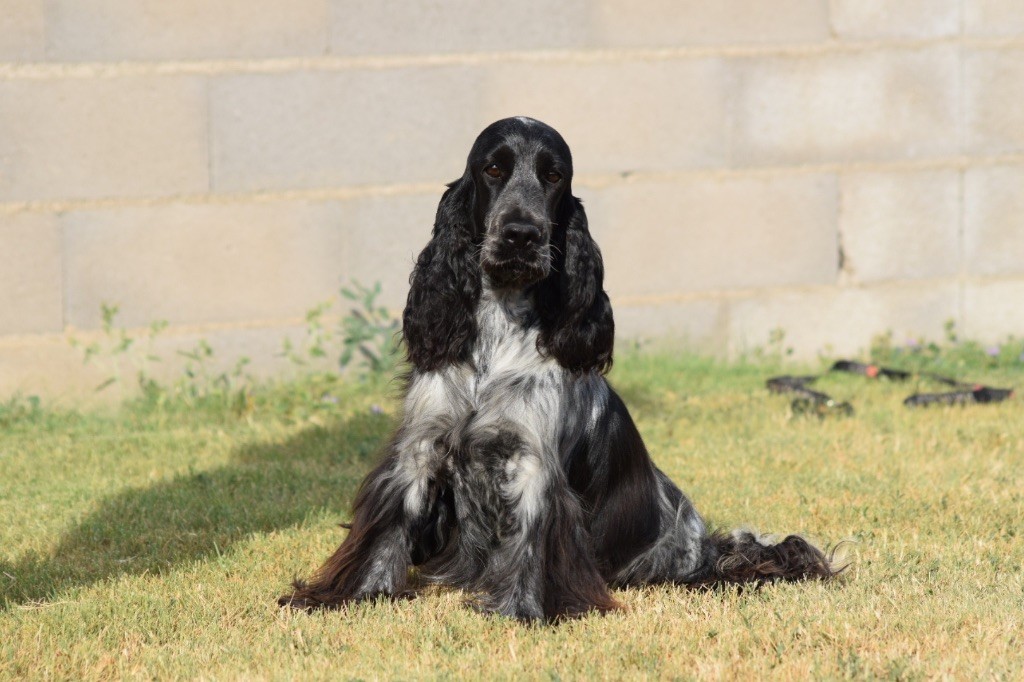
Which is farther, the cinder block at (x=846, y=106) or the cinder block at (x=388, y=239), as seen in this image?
the cinder block at (x=846, y=106)

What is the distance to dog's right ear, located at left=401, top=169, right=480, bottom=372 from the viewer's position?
4.27 m

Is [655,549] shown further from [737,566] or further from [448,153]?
[448,153]

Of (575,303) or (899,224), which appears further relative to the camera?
(899,224)

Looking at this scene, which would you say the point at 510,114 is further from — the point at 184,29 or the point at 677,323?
the point at 184,29

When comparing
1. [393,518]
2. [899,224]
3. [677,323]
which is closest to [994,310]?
[899,224]

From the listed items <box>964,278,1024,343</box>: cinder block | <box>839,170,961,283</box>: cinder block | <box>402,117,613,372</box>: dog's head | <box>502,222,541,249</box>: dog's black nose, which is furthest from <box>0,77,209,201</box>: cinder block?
Result: <box>964,278,1024,343</box>: cinder block

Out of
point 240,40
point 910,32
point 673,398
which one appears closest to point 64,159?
point 240,40

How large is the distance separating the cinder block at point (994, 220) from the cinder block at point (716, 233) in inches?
39.3

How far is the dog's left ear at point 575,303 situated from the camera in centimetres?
421

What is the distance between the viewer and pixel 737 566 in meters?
4.54

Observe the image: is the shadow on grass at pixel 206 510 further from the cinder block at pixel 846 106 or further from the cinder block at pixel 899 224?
the cinder block at pixel 899 224

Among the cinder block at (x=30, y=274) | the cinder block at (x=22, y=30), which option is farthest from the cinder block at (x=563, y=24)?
the cinder block at (x=30, y=274)

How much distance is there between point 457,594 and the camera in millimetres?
4363

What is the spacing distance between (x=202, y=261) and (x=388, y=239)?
3.70 feet
